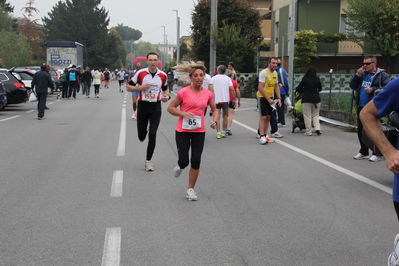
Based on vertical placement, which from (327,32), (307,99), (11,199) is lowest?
(11,199)

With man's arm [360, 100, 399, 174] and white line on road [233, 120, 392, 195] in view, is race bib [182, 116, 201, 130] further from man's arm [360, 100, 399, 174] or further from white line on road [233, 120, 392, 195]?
man's arm [360, 100, 399, 174]

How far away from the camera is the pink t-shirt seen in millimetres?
6648

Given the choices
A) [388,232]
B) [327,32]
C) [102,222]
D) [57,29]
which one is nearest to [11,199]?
[102,222]

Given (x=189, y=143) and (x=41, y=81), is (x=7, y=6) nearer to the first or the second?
(x=41, y=81)

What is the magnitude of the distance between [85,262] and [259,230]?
1799 mm

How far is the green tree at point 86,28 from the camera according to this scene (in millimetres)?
86562

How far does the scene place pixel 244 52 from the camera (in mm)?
36344

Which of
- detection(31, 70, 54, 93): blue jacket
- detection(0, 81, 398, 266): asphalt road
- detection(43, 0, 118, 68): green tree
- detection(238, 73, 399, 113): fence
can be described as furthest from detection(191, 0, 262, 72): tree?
detection(43, 0, 118, 68): green tree

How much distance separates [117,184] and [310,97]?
23.8 ft

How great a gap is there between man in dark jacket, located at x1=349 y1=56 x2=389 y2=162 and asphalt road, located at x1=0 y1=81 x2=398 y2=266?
29 centimetres

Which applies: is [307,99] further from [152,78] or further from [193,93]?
[193,93]

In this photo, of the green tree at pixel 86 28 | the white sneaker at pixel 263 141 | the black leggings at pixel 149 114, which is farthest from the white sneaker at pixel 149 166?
the green tree at pixel 86 28

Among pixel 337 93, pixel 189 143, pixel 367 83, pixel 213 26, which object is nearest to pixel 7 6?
pixel 213 26

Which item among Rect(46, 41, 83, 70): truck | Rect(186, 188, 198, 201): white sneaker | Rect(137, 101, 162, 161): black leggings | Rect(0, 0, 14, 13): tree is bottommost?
Rect(186, 188, 198, 201): white sneaker
